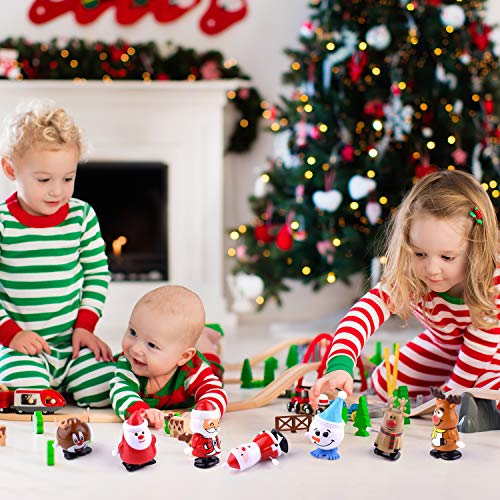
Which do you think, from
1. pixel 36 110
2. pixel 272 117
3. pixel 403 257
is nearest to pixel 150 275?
pixel 272 117

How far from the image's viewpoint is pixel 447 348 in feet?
7.34

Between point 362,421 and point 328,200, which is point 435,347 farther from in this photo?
point 328,200

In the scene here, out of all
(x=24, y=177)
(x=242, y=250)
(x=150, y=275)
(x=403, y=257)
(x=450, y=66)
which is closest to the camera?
(x=403, y=257)

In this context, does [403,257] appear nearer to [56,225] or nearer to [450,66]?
[56,225]

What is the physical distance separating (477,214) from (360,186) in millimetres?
1531

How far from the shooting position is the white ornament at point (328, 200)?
356 cm

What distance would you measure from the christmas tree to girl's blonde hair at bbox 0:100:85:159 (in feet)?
5.03

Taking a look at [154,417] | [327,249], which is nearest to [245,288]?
[327,249]

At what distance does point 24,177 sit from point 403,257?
99cm

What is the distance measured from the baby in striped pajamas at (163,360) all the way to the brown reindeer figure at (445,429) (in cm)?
51

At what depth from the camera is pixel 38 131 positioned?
2.19 m

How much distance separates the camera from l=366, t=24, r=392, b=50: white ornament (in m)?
3.54

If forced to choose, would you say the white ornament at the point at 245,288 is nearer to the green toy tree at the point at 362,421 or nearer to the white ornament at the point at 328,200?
the white ornament at the point at 328,200

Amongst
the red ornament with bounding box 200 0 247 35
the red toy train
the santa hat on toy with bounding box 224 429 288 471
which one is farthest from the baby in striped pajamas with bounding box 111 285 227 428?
the red ornament with bounding box 200 0 247 35
